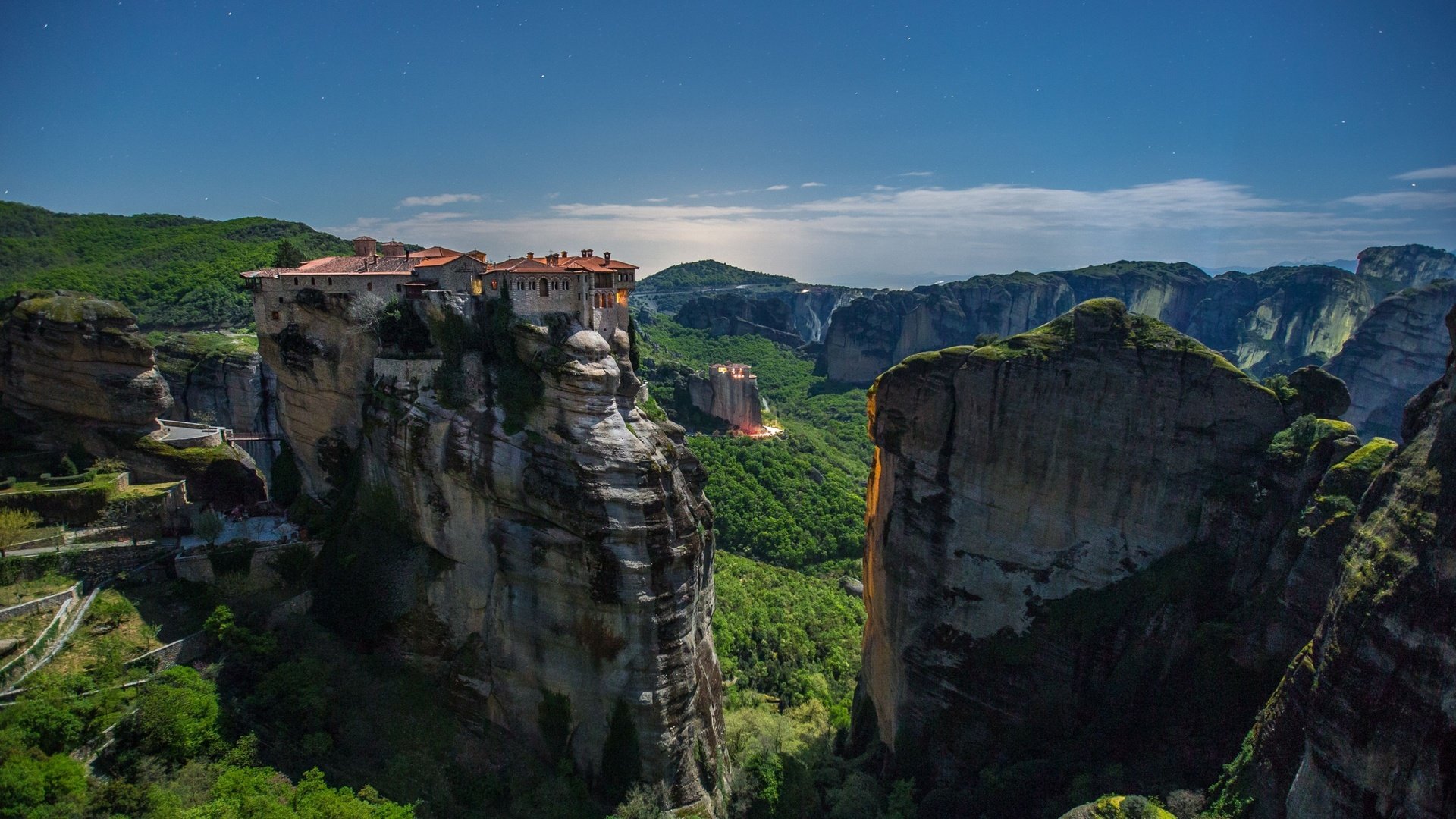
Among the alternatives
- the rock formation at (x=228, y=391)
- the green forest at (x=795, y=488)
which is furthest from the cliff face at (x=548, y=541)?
the green forest at (x=795, y=488)

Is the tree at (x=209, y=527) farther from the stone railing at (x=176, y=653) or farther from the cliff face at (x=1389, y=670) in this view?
the cliff face at (x=1389, y=670)

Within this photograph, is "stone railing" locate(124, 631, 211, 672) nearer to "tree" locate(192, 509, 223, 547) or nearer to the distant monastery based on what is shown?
"tree" locate(192, 509, 223, 547)

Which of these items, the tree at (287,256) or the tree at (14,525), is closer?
the tree at (14,525)

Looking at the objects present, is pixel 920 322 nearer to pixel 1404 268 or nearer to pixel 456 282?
pixel 1404 268

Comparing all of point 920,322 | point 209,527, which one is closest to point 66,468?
point 209,527

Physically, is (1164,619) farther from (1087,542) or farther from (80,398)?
(80,398)

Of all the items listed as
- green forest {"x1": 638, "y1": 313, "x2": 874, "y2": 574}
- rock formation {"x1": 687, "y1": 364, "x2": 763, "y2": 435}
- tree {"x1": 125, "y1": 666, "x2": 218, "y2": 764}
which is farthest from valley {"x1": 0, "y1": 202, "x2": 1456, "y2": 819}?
rock formation {"x1": 687, "y1": 364, "x2": 763, "y2": 435}

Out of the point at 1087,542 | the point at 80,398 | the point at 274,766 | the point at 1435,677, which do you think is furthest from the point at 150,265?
the point at 1435,677
